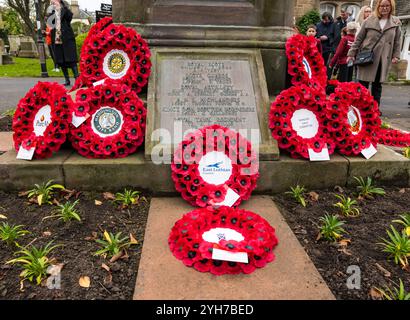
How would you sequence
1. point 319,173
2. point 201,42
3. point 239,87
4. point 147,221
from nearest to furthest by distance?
1. point 147,221
2. point 319,173
3. point 239,87
4. point 201,42

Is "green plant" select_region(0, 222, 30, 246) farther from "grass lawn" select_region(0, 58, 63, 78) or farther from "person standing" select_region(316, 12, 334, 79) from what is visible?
"grass lawn" select_region(0, 58, 63, 78)

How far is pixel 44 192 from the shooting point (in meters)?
2.77

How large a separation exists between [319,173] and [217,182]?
0.96 meters

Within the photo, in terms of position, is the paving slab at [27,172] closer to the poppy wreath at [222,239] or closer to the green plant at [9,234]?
the green plant at [9,234]

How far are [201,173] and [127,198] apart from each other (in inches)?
24.8

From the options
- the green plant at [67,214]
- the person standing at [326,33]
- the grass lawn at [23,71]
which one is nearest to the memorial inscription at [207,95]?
the green plant at [67,214]

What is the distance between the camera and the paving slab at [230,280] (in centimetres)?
182

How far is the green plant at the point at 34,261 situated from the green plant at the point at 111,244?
29 cm

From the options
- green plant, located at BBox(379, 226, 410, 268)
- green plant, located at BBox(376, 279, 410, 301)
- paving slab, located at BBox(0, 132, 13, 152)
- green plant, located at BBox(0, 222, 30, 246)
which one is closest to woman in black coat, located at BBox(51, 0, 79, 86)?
paving slab, located at BBox(0, 132, 13, 152)

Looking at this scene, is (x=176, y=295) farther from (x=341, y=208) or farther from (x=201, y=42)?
(x=201, y=42)

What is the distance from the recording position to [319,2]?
1869cm

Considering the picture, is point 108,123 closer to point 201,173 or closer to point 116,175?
point 116,175
